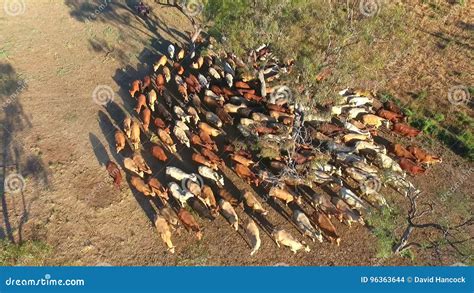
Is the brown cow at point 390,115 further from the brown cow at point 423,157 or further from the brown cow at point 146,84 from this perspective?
the brown cow at point 146,84

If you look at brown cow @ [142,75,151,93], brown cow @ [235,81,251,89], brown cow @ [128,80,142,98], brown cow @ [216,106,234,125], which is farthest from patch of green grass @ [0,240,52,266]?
brown cow @ [235,81,251,89]

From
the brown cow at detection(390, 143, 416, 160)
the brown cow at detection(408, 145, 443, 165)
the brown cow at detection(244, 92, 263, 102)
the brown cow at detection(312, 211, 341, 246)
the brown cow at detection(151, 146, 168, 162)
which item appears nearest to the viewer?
the brown cow at detection(312, 211, 341, 246)

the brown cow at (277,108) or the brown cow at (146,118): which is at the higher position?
the brown cow at (277,108)

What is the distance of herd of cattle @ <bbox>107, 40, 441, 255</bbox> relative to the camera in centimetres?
1499

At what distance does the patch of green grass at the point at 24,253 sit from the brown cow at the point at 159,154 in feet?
17.2

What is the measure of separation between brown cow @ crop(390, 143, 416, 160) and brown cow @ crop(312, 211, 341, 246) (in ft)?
16.3

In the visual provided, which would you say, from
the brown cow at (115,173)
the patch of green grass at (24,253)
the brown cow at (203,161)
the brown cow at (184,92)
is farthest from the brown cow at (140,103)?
the patch of green grass at (24,253)

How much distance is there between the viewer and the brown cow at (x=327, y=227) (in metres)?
14.2

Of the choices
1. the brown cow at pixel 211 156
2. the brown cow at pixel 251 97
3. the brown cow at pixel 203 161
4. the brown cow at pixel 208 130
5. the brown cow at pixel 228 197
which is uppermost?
the brown cow at pixel 251 97

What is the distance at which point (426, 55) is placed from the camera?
75.5 ft

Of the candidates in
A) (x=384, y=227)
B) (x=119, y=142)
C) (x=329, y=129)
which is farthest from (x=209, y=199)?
(x=329, y=129)

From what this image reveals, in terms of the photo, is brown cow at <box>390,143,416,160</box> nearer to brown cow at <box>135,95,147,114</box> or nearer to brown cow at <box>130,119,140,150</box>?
brown cow at <box>130,119,140,150</box>

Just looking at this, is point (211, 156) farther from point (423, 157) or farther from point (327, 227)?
point (423, 157)

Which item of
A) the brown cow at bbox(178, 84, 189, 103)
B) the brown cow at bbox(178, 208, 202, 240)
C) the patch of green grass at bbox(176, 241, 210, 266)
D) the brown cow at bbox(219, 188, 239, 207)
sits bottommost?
the patch of green grass at bbox(176, 241, 210, 266)
